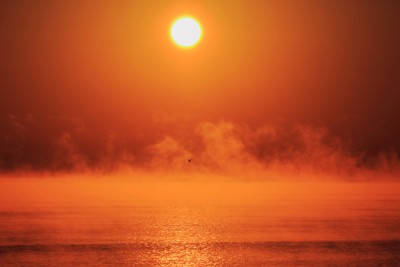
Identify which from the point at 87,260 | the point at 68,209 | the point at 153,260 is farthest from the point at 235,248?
the point at 68,209

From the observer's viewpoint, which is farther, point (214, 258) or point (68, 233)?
point (68, 233)

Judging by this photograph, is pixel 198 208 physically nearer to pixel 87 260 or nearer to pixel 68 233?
pixel 68 233

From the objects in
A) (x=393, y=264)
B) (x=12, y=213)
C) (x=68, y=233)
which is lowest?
(x=393, y=264)

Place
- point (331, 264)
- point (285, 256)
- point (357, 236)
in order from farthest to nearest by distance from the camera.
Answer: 1. point (357, 236)
2. point (285, 256)
3. point (331, 264)

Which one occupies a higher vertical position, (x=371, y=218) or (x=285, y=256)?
(x=371, y=218)

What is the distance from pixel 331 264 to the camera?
145 feet

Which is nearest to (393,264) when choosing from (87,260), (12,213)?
(87,260)

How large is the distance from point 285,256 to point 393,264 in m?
7.99

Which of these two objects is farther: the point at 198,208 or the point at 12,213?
the point at 198,208

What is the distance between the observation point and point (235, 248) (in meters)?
50.7

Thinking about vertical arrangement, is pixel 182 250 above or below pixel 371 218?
below

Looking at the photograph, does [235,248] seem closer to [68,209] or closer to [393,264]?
[393,264]

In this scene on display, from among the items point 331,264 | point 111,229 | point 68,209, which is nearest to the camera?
point 331,264

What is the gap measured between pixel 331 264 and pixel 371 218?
3257cm
